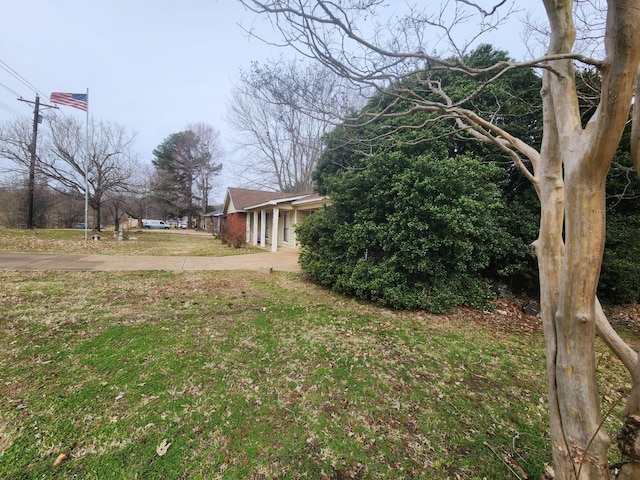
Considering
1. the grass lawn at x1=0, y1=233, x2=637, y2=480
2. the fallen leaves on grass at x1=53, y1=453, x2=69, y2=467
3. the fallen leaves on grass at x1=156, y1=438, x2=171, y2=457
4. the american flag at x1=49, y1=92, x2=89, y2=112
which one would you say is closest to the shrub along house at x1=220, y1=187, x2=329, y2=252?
the grass lawn at x1=0, y1=233, x2=637, y2=480

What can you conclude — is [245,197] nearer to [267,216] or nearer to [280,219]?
[267,216]

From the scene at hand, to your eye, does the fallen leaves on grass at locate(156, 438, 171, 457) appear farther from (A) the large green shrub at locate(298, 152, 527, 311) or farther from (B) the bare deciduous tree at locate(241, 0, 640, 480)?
(A) the large green shrub at locate(298, 152, 527, 311)

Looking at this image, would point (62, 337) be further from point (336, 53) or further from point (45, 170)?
point (45, 170)

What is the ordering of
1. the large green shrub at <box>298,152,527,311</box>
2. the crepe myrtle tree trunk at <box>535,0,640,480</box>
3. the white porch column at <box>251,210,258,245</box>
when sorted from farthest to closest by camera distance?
the white porch column at <box>251,210,258,245</box> < the large green shrub at <box>298,152,527,311</box> < the crepe myrtle tree trunk at <box>535,0,640,480</box>

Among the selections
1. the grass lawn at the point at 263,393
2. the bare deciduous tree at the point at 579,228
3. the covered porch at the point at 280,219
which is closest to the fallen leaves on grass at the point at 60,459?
the grass lawn at the point at 263,393

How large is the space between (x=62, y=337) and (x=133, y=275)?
3759 mm

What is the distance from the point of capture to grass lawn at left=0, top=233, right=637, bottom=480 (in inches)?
71.2

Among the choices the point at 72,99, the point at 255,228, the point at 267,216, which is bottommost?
the point at 255,228

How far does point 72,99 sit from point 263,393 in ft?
51.3

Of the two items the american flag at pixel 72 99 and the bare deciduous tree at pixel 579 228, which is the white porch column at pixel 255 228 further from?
the bare deciduous tree at pixel 579 228

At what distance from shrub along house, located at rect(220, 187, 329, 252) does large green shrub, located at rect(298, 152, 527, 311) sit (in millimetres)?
2428

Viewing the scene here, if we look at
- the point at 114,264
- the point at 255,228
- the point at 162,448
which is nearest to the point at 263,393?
the point at 162,448

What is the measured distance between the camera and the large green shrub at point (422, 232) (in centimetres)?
482

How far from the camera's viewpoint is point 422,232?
16.5 ft
